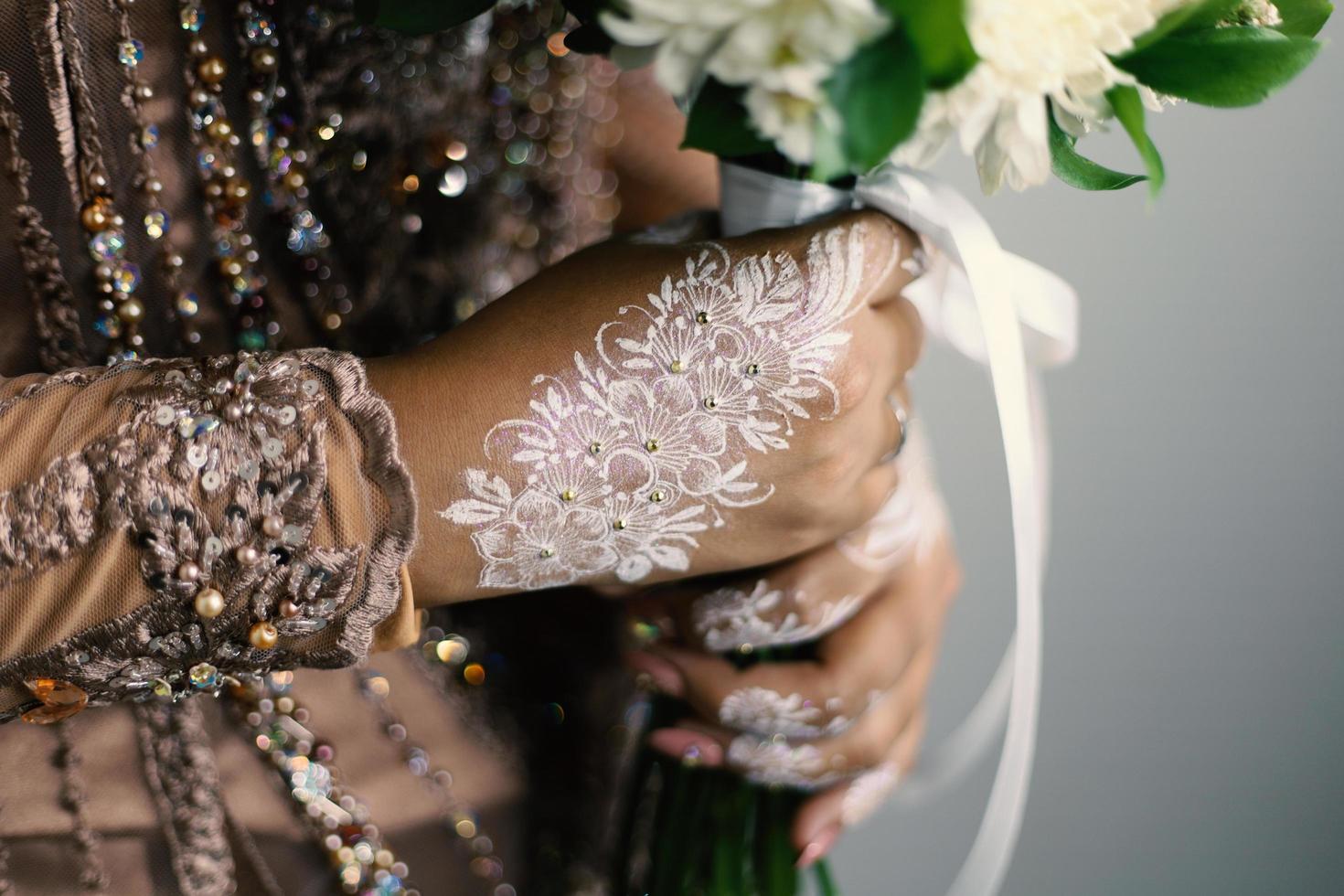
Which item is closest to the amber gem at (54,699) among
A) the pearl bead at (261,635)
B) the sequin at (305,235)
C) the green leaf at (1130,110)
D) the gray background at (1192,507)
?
the pearl bead at (261,635)

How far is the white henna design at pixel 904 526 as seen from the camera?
0.73m

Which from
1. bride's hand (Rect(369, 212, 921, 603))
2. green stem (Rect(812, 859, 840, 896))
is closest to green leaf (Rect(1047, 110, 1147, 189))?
bride's hand (Rect(369, 212, 921, 603))

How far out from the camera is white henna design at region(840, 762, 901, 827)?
2.86 ft

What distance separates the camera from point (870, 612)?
0.77 meters

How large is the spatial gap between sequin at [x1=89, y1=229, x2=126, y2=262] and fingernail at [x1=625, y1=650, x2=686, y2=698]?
1.66 ft

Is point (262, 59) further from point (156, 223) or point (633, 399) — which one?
point (633, 399)

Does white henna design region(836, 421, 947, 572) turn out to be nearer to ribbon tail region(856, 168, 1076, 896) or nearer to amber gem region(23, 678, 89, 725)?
ribbon tail region(856, 168, 1076, 896)

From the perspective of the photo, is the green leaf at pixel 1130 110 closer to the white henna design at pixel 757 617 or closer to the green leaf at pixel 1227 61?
the green leaf at pixel 1227 61

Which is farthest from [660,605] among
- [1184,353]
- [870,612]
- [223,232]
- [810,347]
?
[1184,353]

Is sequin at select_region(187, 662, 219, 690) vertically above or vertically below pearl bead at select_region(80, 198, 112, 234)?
below

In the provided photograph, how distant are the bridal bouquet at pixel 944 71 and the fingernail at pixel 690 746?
32cm

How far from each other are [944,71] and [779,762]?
596mm

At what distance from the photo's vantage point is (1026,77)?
16.7 inches

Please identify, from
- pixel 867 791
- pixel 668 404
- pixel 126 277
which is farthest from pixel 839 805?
pixel 126 277
